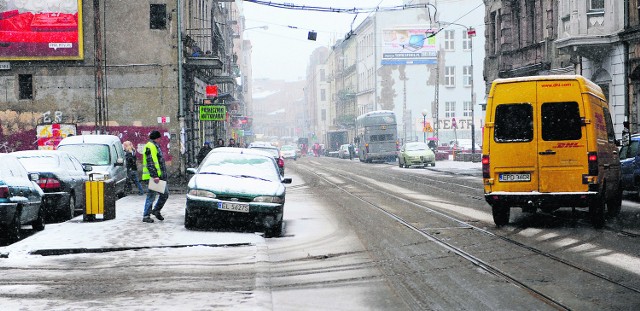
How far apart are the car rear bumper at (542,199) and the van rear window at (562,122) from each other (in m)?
0.95

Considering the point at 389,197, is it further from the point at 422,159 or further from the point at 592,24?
the point at 422,159

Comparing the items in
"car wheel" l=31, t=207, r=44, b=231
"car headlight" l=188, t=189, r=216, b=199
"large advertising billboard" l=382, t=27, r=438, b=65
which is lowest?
"car wheel" l=31, t=207, r=44, b=231

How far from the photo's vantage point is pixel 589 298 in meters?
7.88

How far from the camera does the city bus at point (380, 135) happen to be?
63469 mm

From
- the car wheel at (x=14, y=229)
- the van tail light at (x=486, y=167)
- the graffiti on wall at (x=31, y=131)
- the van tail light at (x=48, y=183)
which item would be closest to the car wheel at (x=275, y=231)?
the van tail light at (x=486, y=167)

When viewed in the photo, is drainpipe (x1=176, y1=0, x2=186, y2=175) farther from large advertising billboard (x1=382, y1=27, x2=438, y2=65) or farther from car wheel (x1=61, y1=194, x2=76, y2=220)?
large advertising billboard (x1=382, y1=27, x2=438, y2=65)

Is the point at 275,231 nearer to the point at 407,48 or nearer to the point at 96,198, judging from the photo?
the point at 96,198

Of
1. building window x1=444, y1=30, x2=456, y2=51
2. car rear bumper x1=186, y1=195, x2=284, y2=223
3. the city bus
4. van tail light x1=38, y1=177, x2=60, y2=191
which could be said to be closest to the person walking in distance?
van tail light x1=38, y1=177, x2=60, y2=191

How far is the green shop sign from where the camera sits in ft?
111

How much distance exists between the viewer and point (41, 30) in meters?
33.8

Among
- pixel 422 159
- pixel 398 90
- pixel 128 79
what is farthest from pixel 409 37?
pixel 128 79

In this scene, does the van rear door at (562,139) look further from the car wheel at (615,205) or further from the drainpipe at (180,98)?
the drainpipe at (180,98)

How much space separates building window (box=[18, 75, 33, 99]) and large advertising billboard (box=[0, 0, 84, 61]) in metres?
0.89

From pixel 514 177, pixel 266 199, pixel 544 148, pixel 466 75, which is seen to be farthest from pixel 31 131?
pixel 466 75
